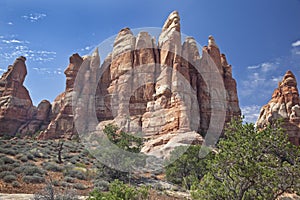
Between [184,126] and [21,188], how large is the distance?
34875 millimetres

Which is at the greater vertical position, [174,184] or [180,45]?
[180,45]

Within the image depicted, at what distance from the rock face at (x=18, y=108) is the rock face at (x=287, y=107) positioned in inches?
2317

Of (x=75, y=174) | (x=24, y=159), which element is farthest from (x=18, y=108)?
(x=75, y=174)

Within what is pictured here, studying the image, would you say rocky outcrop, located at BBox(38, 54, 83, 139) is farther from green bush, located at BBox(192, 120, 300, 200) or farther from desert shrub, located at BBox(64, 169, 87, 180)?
green bush, located at BBox(192, 120, 300, 200)

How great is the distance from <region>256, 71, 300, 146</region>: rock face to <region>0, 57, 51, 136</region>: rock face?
58.9 meters

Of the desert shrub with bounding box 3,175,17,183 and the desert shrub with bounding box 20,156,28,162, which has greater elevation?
the desert shrub with bounding box 20,156,28,162

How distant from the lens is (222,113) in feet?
183

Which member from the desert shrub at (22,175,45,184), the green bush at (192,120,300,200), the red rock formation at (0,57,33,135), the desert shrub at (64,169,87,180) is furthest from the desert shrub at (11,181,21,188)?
the red rock formation at (0,57,33,135)

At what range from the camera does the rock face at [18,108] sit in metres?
67.9

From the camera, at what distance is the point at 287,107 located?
57375 mm

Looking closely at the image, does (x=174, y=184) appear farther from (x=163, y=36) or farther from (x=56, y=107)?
(x=56, y=107)

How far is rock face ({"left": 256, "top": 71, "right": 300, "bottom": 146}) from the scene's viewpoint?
53.7 meters

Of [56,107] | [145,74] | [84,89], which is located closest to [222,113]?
[145,74]

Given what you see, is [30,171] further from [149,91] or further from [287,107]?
[287,107]
